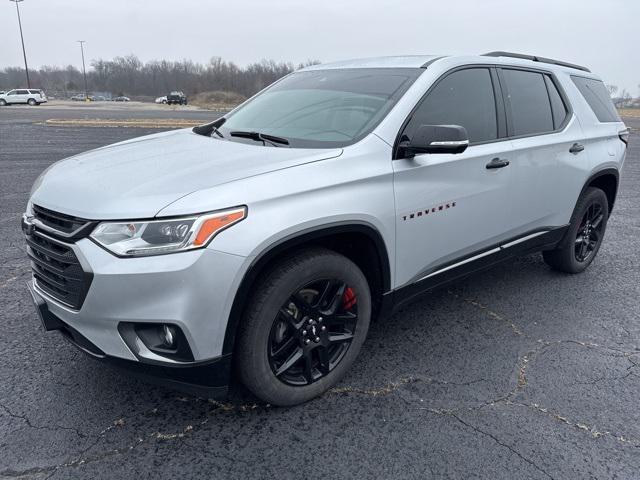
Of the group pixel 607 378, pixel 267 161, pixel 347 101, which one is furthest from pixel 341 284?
pixel 607 378

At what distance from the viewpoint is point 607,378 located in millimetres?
3002

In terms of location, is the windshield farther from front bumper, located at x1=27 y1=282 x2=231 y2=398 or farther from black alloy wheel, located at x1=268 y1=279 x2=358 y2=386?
front bumper, located at x1=27 y1=282 x2=231 y2=398

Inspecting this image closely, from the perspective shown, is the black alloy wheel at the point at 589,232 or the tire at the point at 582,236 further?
the black alloy wheel at the point at 589,232

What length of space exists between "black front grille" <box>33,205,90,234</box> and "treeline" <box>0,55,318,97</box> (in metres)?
89.5

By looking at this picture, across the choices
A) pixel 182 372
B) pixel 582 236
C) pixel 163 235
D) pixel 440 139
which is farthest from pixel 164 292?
pixel 582 236

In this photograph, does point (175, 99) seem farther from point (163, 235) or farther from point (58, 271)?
point (163, 235)

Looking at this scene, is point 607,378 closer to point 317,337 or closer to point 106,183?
point 317,337

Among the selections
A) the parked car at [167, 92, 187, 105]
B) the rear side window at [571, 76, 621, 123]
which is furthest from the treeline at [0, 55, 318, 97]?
the rear side window at [571, 76, 621, 123]

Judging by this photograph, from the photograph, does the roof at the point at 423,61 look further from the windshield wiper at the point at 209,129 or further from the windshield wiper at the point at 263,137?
the windshield wiper at the point at 263,137

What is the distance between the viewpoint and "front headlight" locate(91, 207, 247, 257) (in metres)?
2.10

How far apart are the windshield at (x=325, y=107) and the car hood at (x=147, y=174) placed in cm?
27

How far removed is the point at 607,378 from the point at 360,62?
2.72 meters

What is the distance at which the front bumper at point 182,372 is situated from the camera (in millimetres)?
2217

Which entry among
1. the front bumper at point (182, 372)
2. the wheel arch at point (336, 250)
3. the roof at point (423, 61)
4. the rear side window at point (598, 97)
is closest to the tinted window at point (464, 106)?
the roof at point (423, 61)
